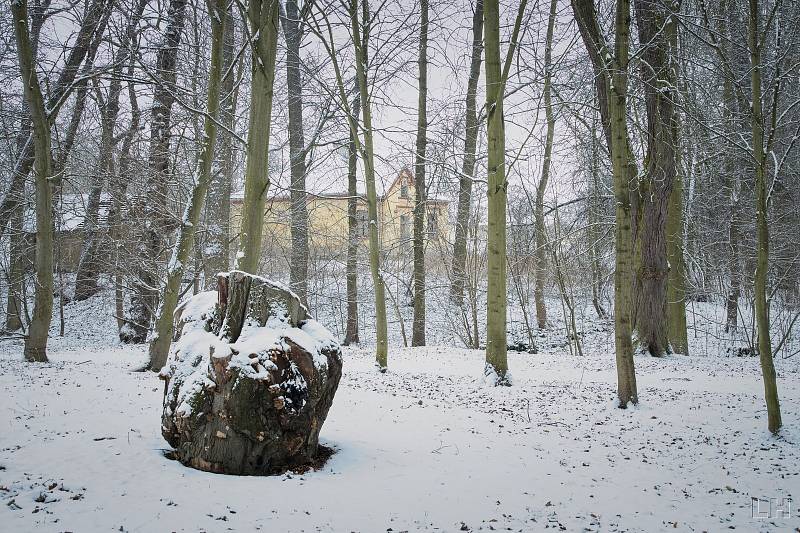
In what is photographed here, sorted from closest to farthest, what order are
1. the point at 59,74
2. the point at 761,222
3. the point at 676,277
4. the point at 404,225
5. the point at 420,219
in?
1. the point at 761,222
2. the point at 59,74
3. the point at 676,277
4. the point at 420,219
5. the point at 404,225

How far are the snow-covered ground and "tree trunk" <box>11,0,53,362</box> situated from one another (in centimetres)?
130

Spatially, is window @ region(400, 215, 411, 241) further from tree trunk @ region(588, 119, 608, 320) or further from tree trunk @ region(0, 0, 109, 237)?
tree trunk @ region(0, 0, 109, 237)

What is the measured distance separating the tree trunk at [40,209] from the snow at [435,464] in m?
1.18

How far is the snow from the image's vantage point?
307cm

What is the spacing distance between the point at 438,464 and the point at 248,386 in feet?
5.87

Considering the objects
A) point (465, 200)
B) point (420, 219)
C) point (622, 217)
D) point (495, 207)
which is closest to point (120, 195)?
point (420, 219)

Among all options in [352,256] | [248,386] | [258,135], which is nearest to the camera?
[248,386]

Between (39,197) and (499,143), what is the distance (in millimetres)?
7864

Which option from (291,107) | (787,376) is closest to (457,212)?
(291,107)

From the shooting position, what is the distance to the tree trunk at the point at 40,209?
8172 millimetres

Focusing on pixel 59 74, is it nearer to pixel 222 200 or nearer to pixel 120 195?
pixel 120 195

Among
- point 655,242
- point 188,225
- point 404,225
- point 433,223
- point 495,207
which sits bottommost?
point 655,242

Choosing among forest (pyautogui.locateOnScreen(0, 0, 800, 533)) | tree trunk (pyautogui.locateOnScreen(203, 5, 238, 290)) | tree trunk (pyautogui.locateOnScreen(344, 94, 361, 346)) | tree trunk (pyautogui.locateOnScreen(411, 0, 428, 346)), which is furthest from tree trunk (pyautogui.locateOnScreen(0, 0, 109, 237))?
tree trunk (pyautogui.locateOnScreen(411, 0, 428, 346))

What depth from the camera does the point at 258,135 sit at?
19.5 ft
